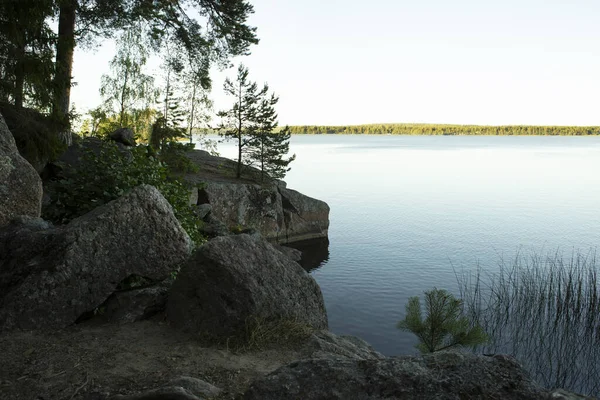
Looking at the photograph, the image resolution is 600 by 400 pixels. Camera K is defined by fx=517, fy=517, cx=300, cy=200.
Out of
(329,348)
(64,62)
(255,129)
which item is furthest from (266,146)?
(329,348)

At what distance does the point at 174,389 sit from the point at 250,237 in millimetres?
3382

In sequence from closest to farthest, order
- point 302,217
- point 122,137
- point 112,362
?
point 112,362 < point 122,137 < point 302,217

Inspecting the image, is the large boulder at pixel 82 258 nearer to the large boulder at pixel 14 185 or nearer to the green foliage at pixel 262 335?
the large boulder at pixel 14 185

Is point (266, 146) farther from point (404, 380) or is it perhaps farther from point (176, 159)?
point (404, 380)

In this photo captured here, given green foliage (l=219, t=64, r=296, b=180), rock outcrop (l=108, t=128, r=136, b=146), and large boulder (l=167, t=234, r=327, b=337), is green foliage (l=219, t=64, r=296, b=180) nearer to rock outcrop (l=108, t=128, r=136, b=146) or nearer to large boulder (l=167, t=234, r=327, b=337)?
rock outcrop (l=108, t=128, r=136, b=146)

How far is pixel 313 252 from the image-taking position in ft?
84.7

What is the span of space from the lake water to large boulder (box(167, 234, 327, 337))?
21.0ft

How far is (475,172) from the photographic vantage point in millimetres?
61625

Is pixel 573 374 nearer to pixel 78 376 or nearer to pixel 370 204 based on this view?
pixel 78 376

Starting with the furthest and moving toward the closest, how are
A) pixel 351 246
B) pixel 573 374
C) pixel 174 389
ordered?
pixel 351 246, pixel 573 374, pixel 174 389

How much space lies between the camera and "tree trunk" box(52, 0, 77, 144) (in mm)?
13446

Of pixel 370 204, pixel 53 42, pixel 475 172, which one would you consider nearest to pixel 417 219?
pixel 370 204

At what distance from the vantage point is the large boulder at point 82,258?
7.04 m

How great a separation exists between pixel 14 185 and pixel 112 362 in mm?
4399
